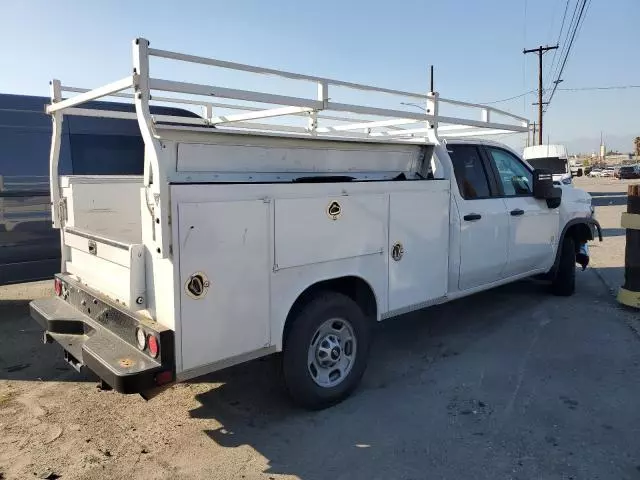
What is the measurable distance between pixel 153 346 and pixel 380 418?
1698 millimetres

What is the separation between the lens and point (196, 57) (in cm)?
332

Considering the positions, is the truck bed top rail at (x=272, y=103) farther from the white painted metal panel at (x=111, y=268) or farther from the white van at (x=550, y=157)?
the white van at (x=550, y=157)

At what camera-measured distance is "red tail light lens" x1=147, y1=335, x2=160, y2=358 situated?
10.1ft

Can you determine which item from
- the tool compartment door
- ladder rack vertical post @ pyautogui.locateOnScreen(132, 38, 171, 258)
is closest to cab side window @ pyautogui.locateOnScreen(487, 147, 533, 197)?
the tool compartment door

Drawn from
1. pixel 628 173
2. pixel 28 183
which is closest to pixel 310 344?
pixel 28 183

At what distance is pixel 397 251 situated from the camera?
4.32 metres

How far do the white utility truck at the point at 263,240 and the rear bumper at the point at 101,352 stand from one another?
0.04 ft

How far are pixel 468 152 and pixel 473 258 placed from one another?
1.04 metres

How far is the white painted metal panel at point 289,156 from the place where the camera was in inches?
137

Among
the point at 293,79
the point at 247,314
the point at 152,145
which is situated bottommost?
the point at 247,314

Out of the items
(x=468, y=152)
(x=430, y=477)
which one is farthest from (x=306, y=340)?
(x=468, y=152)

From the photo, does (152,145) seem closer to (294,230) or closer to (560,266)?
(294,230)

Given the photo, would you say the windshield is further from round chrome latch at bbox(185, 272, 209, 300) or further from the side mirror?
round chrome latch at bbox(185, 272, 209, 300)

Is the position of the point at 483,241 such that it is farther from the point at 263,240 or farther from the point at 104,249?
the point at 104,249
